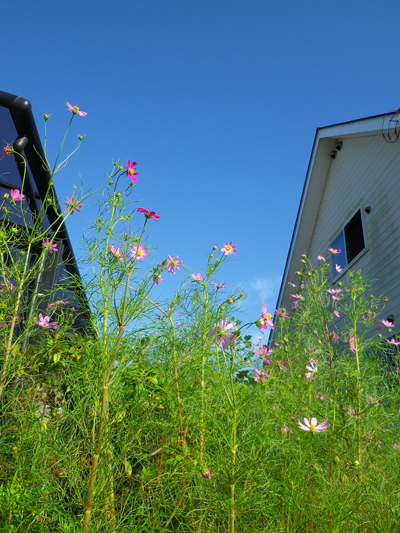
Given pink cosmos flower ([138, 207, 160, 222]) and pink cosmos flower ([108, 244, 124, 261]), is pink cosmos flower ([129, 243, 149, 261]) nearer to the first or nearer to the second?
pink cosmos flower ([108, 244, 124, 261])

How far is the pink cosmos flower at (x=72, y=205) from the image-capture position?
1686 millimetres

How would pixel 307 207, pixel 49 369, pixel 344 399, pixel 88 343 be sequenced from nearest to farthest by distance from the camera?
1. pixel 88 343
2. pixel 49 369
3. pixel 344 399
4. pixel 307 207

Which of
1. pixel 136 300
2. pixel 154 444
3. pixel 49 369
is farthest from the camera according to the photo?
pixel 49 369

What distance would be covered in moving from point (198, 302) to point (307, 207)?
29.9ft

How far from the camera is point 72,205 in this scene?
169 centimetres

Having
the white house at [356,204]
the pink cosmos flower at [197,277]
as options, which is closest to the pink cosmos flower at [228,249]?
the pink cosmos flower at [197,277]

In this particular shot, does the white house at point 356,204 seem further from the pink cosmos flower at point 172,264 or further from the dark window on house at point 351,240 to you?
the pink cosmos flower at point 172,264

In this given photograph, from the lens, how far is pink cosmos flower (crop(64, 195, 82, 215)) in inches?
66.4

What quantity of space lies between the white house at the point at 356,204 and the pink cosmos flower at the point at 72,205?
549cm

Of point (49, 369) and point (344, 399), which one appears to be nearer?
point (49, 369)

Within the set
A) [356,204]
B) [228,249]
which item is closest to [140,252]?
[228,249]

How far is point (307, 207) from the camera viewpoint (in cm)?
1029

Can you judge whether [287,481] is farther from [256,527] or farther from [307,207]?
[307,207]

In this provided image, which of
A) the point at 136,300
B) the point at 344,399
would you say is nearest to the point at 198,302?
the point at 136,300
